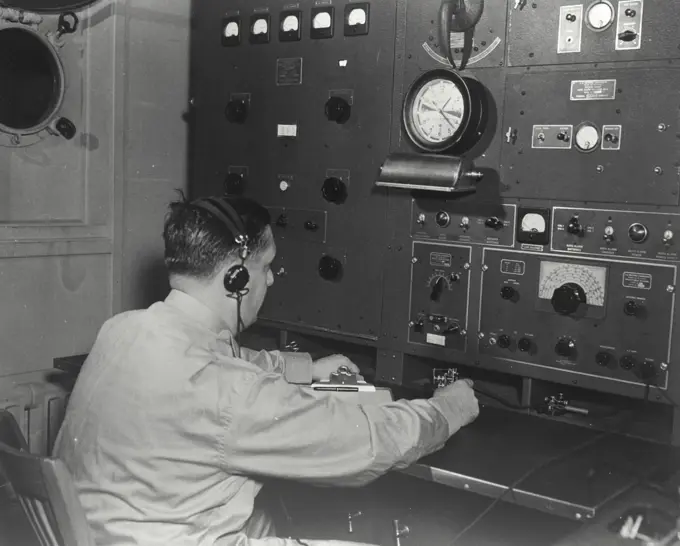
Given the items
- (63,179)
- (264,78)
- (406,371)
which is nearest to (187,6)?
(264,78)

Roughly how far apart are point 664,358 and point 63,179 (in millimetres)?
2103

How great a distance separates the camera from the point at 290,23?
9.04 feet

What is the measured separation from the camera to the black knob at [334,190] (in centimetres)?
264

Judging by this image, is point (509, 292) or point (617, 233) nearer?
point (617, 233)

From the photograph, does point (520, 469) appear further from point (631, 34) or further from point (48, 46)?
point (48, 46)

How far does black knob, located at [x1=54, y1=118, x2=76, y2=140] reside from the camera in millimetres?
2738

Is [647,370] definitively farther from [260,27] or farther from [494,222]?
[260,27]

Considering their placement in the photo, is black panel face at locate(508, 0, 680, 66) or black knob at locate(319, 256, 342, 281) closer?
black panel face at locate(508, 0, 680, 66)

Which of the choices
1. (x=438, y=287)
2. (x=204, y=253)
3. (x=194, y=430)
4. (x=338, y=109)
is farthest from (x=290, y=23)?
(x=194, y=430)

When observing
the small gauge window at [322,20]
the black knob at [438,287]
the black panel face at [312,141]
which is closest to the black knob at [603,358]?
the black knob at [438,287]

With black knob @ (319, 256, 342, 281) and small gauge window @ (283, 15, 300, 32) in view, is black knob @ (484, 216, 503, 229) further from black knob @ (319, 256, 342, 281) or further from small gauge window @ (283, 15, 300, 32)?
small gauge window @ (283, 15, 300, 32)

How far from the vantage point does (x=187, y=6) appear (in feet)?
10.1

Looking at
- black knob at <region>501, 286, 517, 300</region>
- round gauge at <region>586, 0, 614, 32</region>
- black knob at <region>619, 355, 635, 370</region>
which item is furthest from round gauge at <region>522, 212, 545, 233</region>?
round gauge at <region>586, 0, 614, 32</region>

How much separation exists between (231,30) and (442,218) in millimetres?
1176
